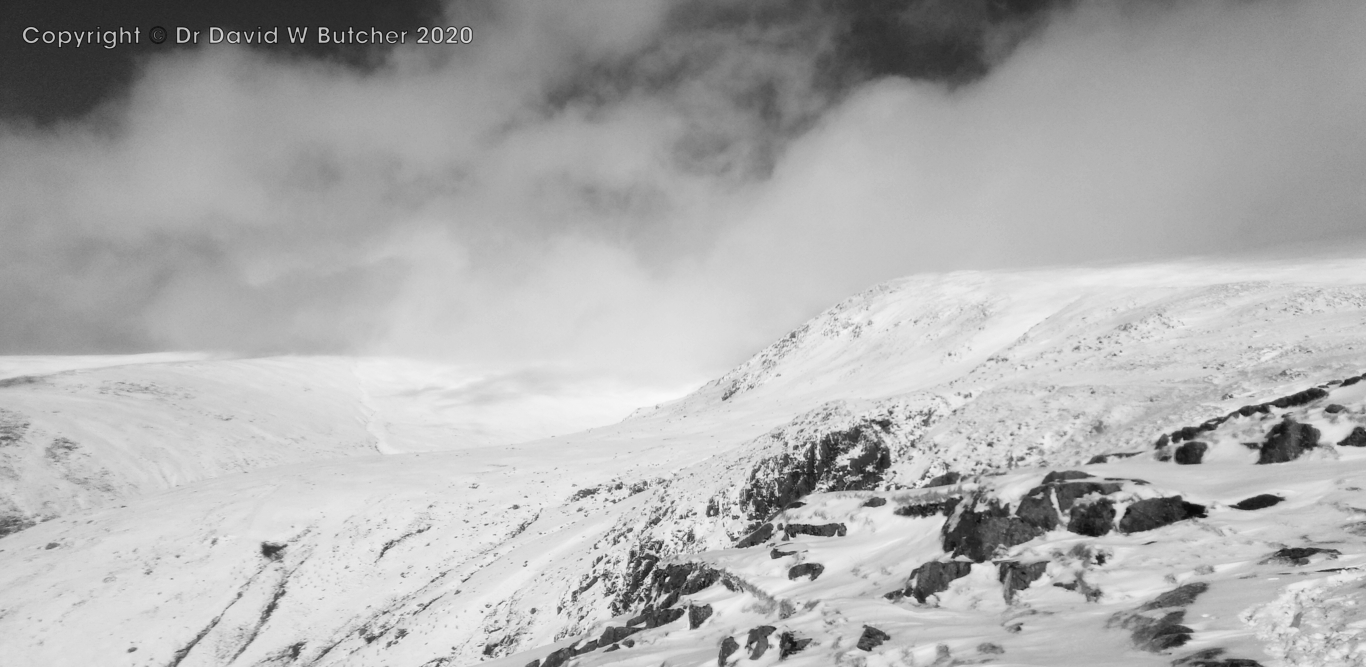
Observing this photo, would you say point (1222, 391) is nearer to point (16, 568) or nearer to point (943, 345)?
point (943, 345)

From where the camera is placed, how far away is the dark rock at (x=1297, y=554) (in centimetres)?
929

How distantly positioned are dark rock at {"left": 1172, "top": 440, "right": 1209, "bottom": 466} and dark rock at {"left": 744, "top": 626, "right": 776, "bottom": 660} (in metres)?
10.5

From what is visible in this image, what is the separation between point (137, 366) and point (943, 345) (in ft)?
438

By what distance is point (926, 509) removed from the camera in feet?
52.3

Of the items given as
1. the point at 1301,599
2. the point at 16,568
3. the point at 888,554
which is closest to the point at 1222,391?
the point at 888,554

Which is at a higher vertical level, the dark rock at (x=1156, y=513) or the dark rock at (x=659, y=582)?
the dark rock at (x=1156, y=513)

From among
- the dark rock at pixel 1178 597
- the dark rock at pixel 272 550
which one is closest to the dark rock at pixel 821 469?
the dark rock at pixel 1178 597

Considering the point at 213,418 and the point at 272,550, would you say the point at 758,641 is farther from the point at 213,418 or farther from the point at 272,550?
the point at 213,418

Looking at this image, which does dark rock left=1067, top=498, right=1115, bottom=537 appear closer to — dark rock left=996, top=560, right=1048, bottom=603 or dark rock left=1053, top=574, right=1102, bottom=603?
dark rock left=996, top=560, right=1048, bottom=603

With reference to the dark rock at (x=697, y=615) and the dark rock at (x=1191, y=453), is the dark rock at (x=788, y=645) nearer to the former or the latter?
the dark rock at (x=697, y=615)

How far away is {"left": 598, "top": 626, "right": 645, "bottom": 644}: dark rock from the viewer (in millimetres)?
15812

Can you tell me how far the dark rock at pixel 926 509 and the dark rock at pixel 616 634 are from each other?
688 cm

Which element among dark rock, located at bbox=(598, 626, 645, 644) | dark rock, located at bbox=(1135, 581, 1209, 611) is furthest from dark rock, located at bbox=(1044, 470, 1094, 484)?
dark rock, located at bbox=(598, 626, 645, 644)

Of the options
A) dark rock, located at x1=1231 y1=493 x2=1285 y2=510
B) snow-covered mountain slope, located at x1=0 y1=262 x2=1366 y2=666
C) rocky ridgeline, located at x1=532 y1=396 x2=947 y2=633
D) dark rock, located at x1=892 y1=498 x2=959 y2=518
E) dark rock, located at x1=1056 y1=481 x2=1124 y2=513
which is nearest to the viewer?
snow-covered mountain slope, located at x1=0 y1=262 x2=1366 y2=666
